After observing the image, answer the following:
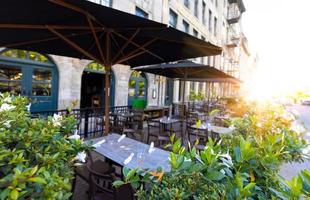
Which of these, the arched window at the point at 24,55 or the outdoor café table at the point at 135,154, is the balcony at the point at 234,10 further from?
the outdoor café table at the point at 135,154

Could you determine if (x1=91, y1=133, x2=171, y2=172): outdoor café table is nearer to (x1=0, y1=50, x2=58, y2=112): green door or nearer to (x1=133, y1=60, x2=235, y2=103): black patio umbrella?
(x1=133, y1=60, x2=235, y2=103): black patio umbrella

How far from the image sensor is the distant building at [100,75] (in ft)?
24.4

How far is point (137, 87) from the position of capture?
504 inches

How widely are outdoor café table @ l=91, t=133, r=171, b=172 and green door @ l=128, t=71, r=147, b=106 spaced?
8.14m

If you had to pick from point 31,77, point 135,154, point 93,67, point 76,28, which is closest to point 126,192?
point 135,154

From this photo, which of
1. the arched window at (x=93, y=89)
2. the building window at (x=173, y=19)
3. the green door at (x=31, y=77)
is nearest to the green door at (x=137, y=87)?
the arched window at (x=93, y=89)

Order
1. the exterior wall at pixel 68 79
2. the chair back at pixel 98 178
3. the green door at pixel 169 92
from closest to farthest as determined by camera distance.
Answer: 1. the chair back at pixel 98 178
2. the exterior wall at pixel 68 79
3. the green door at pixel 169 92

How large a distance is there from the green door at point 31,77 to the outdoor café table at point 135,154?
4.66 meters

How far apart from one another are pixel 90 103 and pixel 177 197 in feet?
41.7

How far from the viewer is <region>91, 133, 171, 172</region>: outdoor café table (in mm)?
2734

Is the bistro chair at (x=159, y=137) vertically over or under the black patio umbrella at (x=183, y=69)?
under

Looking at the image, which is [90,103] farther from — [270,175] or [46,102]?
[270,175]

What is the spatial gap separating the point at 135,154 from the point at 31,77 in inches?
252

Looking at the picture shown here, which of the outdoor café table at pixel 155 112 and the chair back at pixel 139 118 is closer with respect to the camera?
the chair back at pixel 139 118
